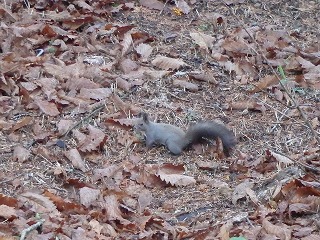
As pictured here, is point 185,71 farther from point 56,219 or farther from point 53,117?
point 56,219

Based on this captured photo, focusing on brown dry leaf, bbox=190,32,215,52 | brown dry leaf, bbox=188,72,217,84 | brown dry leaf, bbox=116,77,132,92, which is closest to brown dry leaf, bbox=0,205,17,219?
brown dry leaf, bbox=116,77,132,92

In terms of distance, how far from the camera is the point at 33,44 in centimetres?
636

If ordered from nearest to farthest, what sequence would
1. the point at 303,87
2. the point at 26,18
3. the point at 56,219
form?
the point at 56,219
the point at 303,87
the point at 26,18

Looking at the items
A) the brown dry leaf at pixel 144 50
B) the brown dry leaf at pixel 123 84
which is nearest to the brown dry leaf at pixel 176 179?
the brown dry leaf at pixel 123 84

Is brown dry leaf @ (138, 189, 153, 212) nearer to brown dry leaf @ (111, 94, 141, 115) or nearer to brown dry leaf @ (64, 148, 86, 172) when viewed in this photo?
brown dry leaf @ (64, 148, 86, 172)

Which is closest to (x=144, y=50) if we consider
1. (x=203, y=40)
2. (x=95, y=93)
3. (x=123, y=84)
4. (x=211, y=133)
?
(x=203, y=40)

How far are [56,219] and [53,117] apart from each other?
145 centimetres

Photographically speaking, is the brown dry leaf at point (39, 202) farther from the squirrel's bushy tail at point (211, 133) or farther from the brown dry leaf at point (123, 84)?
the brown dry leaf at point (123, 84)

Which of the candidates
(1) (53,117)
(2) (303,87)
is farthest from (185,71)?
(1) (53,117)

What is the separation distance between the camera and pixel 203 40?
6754mm

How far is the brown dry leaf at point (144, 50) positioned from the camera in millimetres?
6446

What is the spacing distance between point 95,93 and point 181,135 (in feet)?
2.96

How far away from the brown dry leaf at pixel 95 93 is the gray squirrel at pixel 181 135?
21.9 inches

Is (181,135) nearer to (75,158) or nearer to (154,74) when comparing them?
(75,158)
